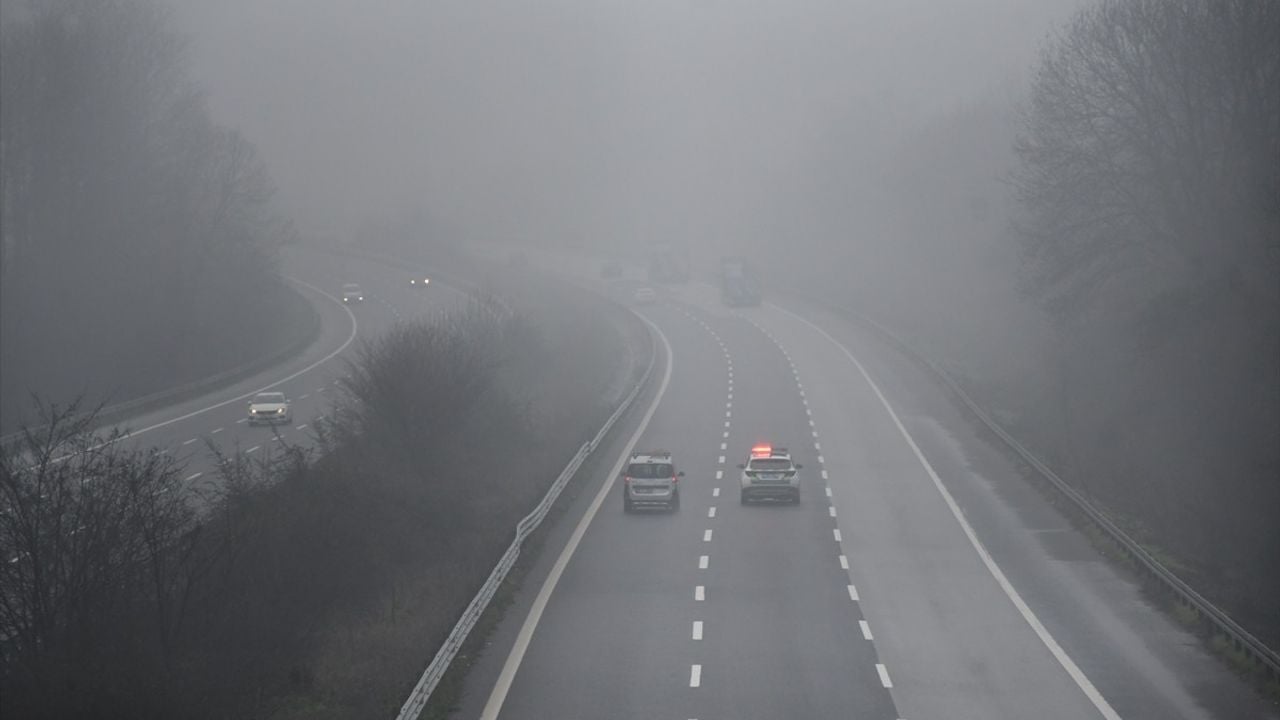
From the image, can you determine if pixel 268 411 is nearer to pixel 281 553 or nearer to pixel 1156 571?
pixel 281 553

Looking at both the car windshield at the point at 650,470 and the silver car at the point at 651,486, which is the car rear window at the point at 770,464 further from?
the car windshield at the point at 650,470

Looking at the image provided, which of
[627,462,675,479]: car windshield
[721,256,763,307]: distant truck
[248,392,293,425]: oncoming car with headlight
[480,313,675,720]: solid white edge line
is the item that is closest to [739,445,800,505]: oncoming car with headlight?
[627,462,675,479]: car windshield

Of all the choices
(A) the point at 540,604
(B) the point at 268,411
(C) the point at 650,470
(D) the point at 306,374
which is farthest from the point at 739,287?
(A) the point at 540,604

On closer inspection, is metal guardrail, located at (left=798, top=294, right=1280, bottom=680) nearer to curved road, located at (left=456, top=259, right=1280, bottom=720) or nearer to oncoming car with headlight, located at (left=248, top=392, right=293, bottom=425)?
curved road, located at (left=456, top=259, right=1280, bottom=720)

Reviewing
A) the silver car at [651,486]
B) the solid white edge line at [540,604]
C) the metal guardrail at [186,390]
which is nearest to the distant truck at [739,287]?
the metal guardrail at [186,390]

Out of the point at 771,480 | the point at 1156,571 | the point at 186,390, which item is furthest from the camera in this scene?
the point at 186,390

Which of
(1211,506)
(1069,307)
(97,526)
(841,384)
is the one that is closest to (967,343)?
(841,384)

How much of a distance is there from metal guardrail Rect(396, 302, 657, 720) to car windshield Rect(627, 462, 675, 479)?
1989 mm

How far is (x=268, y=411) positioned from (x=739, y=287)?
151ft

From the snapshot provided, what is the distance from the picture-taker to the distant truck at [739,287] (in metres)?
95.1

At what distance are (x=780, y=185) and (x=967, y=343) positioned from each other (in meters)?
64.7

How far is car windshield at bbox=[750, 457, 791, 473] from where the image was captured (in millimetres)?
37531

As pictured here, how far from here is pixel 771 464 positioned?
37656 millimetres

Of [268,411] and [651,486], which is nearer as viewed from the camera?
[651,486]
